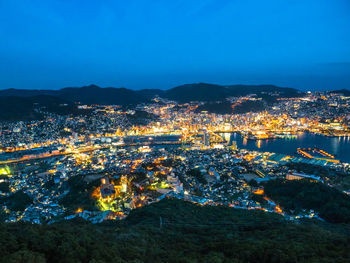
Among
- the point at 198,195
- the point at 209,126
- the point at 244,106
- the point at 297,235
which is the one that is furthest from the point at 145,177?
the point at 244,106

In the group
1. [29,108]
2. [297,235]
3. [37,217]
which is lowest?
[37,217]

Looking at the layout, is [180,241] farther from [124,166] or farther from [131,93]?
[131,93]

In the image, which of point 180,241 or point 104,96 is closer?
point 180,241

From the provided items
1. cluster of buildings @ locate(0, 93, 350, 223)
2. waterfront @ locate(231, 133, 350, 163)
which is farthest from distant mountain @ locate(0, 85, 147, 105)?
waterfront @ locate(231, 133, 350, 163)

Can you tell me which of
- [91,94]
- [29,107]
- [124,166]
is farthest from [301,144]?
[91,94]

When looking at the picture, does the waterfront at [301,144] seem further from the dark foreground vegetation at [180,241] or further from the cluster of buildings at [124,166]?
the dark foreground vegetation at [180,241]

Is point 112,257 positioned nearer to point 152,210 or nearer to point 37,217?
point 152,210
